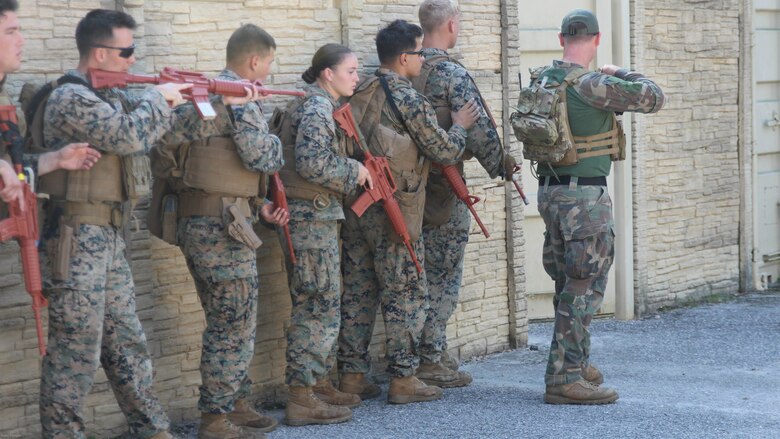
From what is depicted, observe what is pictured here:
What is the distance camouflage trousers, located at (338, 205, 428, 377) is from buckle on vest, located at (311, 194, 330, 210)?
50cm

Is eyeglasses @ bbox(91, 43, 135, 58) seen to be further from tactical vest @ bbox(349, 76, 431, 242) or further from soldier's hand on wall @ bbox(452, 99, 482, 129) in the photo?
soldier's hand on wall @ bbox(452, 99, 482, 129)

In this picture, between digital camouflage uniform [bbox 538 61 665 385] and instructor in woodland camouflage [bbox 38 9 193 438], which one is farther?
digital camouflage uniform [bbox 538 61 665 385]

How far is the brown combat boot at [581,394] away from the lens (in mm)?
6422

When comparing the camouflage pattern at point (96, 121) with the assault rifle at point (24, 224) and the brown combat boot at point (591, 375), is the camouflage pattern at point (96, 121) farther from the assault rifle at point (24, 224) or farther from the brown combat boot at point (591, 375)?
the brown combat boot at point (591, 375)

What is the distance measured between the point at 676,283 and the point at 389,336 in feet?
13.4

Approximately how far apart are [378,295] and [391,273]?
0.89 feet

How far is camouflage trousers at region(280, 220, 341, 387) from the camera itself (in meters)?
6.01

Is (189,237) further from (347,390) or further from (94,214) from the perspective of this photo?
(347,390)

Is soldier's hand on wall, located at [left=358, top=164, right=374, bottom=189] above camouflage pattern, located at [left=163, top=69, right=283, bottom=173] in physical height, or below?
below

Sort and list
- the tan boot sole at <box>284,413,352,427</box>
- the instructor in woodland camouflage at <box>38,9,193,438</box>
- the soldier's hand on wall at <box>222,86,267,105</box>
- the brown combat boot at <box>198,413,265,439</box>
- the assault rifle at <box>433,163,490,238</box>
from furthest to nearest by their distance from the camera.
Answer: the assault rifle at <box>433,163,490,238</box>
the tan boot sole at <box>284,413,352,427</box>
the brown combat boot at <box>198,413,265,439</box>
the soldier's hand on wall at <box>222,86,267,105</box>
the instructor in woodland camouflage at <box>38,9,193,438</box>

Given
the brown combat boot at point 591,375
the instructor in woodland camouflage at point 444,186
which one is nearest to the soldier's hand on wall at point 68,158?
the instructor in woodland camouflage at point 444,186

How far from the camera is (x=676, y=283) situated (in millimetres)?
9875

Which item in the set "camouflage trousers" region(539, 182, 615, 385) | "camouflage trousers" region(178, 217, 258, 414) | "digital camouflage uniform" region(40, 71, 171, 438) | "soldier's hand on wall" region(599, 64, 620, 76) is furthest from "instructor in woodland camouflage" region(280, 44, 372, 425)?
"soldier's hand on wall" region(599, 64, 620, 76)

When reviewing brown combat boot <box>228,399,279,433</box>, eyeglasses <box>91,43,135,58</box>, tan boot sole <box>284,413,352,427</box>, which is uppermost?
eyeglasses <box>91,43,135,58</box>
